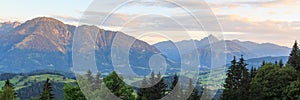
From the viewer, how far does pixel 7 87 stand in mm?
88312

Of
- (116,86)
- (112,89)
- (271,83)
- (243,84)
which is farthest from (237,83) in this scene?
(112,89)

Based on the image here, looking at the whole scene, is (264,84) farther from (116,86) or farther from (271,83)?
(116,86)

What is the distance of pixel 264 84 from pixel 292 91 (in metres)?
7.19

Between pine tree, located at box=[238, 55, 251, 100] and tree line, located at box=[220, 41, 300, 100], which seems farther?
pine tree, located at box=[238, 55, 251, 100]

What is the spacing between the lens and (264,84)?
8450 cm

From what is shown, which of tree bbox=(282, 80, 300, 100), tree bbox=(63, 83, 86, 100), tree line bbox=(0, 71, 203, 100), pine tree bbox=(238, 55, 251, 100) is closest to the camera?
tree line bbox=(0, 71, 203, 100)

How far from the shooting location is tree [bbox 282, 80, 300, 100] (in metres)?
77.4

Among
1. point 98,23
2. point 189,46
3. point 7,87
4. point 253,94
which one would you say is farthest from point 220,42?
point 7,87

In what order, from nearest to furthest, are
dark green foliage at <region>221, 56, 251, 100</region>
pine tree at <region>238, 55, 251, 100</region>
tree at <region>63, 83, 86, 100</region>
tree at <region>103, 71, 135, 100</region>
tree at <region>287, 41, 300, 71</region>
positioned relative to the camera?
tree at <region>103, 71, 135, 100</region> < tree at <region>63, 83, 86, 100</region> < pine tree at <region>238, 55, 251, 100</region> < dark green foliage at <region>221, 56, 251, 100</region> < tree at <region>287, 41, 300, 71</region>

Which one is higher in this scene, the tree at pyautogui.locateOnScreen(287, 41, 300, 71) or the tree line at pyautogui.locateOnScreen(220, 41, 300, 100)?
the tree at pyautogui.locateOnScreen(287, 41, 300, 71)

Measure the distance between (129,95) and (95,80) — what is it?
796cm

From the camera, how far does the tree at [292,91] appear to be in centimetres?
7744

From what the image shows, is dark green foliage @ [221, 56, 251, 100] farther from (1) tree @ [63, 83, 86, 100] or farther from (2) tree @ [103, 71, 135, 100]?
(1) tree @ [63, 83, 86, 100]

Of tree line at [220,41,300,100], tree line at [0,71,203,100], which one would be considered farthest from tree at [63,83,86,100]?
tree line at [220,41,300,100]
